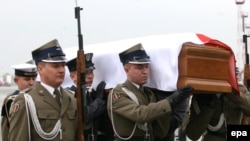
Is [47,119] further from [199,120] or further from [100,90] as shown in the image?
[199,120]

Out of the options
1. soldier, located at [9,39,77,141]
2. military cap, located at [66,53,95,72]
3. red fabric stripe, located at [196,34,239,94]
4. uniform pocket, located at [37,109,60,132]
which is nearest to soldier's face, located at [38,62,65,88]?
soldier, located at [9,39,77,141]

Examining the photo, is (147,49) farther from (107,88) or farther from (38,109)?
(38,109)

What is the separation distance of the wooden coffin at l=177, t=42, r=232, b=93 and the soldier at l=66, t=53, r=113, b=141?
1083 millimetres

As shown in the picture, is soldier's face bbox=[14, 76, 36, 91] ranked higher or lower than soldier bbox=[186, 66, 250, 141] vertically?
higher

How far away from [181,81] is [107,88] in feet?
3.72

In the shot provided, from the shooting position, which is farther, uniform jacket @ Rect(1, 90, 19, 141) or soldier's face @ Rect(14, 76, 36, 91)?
soldier's face @ Rect(14, 76, 36, 91)

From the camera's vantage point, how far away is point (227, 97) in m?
5.42

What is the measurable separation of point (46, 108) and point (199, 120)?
2.20 meters

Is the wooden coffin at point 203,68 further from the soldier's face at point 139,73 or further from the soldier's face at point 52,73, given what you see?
the soldier's face at point 52,73

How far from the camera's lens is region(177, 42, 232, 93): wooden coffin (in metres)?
4.52

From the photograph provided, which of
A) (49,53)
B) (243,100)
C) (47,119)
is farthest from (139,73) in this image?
(243,100)

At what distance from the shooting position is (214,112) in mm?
5469

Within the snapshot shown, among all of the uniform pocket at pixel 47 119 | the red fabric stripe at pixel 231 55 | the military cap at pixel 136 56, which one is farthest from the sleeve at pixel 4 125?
the red fabric stripe at pixel 231 55

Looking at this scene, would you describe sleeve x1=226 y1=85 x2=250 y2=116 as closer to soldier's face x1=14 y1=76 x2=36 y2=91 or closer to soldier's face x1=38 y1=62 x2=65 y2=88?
soldier's face x1=38 y1=62 x2=65 y2=88
